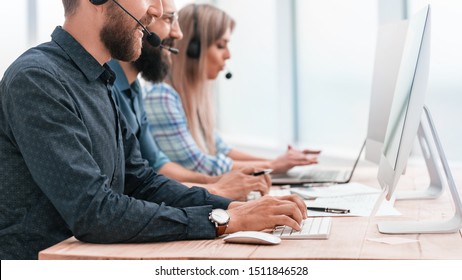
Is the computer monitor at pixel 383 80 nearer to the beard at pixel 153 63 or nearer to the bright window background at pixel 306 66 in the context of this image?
the beard at pixel 153 63

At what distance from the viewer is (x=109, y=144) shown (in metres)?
1.32

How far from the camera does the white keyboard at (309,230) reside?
3.94 ft

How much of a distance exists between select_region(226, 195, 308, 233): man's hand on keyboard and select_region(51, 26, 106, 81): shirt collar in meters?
0.41

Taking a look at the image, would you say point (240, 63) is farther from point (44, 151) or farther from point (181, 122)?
point (44, 151)

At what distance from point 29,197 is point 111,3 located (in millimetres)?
443

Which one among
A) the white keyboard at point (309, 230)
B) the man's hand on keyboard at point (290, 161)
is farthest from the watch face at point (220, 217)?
the man's hand on keyboard at point (290, 161)

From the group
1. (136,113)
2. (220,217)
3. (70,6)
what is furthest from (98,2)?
(136,113)

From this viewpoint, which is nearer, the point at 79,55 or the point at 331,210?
the point at 79,55

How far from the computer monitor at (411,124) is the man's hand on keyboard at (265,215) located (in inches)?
7.0

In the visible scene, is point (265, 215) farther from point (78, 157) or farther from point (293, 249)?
point (78, 157)

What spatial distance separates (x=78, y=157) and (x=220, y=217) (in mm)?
293

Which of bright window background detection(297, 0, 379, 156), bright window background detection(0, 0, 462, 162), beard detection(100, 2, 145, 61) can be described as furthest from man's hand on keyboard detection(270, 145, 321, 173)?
bright window background detection(297, 0, 379, 156)

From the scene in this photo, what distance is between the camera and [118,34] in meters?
1.37
